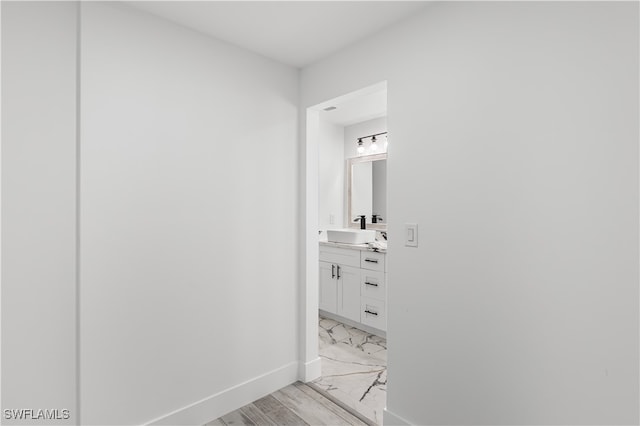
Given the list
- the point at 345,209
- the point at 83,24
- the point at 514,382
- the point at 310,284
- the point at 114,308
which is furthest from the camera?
the point at 345,209

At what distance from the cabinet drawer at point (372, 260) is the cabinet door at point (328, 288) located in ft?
1.49

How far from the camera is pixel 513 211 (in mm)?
1539

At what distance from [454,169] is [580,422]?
3.85 feet

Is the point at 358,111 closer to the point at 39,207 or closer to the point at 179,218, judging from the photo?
the point at 179,218

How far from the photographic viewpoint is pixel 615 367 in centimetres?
129

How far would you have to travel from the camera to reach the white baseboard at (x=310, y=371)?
260cm

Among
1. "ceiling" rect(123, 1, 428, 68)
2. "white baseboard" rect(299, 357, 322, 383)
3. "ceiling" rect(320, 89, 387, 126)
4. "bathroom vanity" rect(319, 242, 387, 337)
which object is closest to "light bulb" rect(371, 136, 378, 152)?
"ceiling" rect(320, 89, 387, 126)

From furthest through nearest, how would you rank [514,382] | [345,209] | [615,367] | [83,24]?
[345,209], [83,24], [514,382], [615,367]

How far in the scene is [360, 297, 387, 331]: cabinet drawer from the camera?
3338 millimetres

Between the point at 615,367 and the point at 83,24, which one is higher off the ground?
the point at 83,24

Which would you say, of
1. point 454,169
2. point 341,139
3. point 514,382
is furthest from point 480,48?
point 341,139

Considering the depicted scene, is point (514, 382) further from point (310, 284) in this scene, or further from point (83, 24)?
point (83, 24)

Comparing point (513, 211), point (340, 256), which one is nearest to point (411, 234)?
point (513, 211)

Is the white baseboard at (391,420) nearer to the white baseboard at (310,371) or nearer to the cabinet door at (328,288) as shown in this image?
the white baseboard at (310,371)
